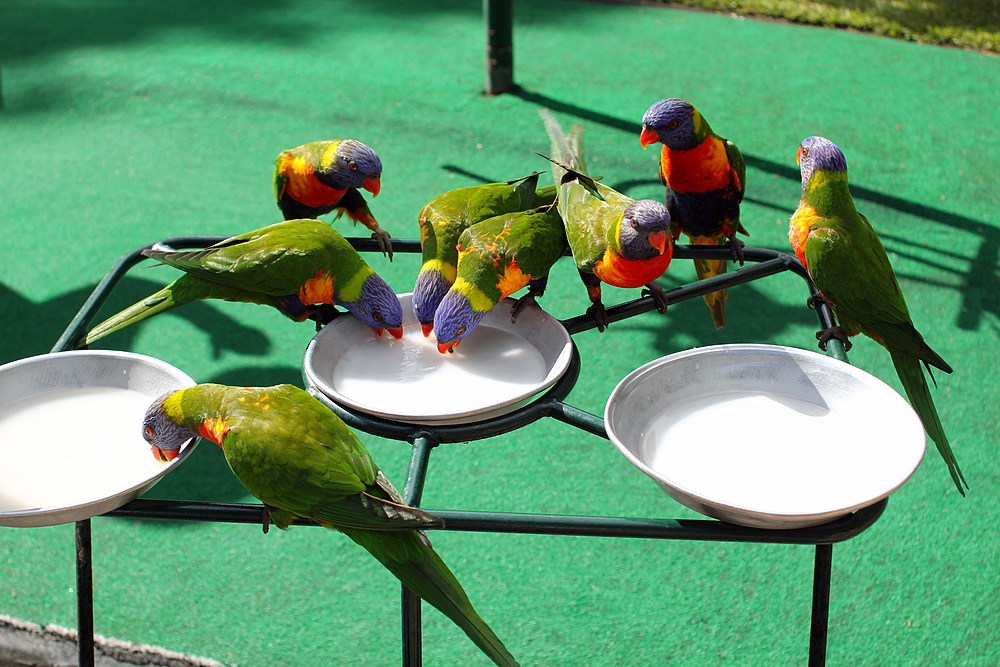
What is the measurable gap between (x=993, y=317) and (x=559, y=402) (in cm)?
237

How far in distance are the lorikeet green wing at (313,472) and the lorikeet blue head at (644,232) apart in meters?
0.54

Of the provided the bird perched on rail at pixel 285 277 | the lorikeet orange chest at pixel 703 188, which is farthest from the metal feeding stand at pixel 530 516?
the lorikeet orange chest at pixel 703 188

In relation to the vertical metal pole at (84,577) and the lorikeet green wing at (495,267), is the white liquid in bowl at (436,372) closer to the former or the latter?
the lorikeet green wing at (495,267)

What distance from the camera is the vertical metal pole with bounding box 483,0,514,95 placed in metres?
4.14

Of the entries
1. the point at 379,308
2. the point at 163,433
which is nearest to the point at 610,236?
the point at 379,308

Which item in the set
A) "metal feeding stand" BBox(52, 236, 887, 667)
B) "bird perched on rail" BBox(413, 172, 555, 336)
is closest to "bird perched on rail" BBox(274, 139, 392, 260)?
"bird perched on rail" BBox(413, 172, 555, 336)

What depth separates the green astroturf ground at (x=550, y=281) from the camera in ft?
5.84

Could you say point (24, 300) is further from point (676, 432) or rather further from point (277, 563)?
point (676, 432)

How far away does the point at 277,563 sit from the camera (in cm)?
192

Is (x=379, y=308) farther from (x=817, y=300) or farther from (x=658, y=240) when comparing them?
(x=817, y=300)

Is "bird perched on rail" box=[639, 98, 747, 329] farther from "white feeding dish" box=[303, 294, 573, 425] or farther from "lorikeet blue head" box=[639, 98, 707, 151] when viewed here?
"white feeding dish" box=[303, 294, 573, 425]

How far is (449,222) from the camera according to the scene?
139cm

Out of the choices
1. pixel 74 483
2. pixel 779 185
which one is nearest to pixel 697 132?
pixel 74 483

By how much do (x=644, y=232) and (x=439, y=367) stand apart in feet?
1.27
